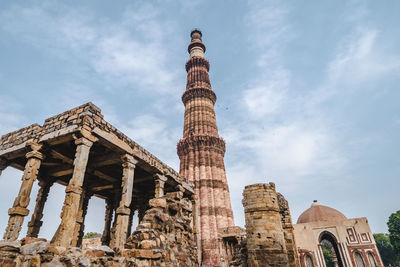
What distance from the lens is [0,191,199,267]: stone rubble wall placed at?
10.3 ft

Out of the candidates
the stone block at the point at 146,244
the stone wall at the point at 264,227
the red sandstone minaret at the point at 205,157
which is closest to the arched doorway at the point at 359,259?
the red sandstone minaret at the point at 205,157

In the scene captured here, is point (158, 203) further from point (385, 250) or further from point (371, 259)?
point (385, 250)

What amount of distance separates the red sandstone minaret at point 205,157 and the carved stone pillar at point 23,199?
15.2 metres

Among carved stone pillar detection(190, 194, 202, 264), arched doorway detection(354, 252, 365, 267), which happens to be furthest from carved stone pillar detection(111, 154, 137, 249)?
arched doorway detection(354, 252, 365, 267)

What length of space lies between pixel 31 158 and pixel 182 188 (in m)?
6.64

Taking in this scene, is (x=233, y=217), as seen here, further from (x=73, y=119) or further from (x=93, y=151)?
(x=73, y=119)

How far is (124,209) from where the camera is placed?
7652 millimetres

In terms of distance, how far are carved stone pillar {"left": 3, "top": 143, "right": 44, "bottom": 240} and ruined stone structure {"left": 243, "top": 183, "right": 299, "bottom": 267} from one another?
21.5 feet

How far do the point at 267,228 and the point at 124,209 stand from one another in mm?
4523

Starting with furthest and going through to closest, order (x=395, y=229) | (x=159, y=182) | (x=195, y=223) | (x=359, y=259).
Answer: (x=395, y=229)
(x=359, y=259)
(x=195, y=223)
(x=159, y=182)

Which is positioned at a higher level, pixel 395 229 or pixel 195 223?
pixel 395 229

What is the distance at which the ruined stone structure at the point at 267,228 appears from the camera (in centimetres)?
692

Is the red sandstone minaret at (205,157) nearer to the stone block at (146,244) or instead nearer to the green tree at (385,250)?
the stone block at (146,244)

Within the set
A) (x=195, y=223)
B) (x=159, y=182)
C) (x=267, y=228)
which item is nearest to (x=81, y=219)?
(x=159, y=182)
